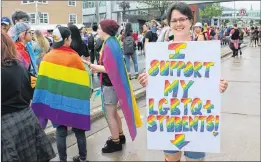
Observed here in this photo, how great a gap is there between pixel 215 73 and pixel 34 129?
1.60 meters

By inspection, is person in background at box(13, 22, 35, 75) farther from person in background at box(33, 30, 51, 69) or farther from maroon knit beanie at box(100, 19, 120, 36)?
person in background at box(33, 30, 51, 69)

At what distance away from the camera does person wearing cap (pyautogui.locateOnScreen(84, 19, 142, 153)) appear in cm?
375

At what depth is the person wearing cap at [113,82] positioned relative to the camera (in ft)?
12.3

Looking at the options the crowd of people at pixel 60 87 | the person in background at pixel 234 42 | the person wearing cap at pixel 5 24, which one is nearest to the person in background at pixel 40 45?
the crowd of people at pixel 60 87

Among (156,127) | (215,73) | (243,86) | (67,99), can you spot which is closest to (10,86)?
(67,99)

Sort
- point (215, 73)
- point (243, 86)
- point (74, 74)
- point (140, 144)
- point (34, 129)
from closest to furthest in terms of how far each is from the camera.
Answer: point (215, 73)
point (34, 129)
point (74, 74)
point (140, 144)
point (243, 86)

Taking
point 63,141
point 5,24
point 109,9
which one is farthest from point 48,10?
point 63,141

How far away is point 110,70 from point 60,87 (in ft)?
2.01

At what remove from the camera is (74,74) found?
137 inches

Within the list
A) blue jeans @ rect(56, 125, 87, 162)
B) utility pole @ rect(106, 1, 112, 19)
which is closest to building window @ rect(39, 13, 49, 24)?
utility pole @ rect(106, 1, 112, 19)

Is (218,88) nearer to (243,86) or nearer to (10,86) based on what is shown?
(10,86)

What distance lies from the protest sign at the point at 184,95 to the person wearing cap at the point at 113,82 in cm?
144

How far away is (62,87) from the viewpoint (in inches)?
135

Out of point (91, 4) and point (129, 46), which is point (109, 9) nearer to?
point (91, 4)
